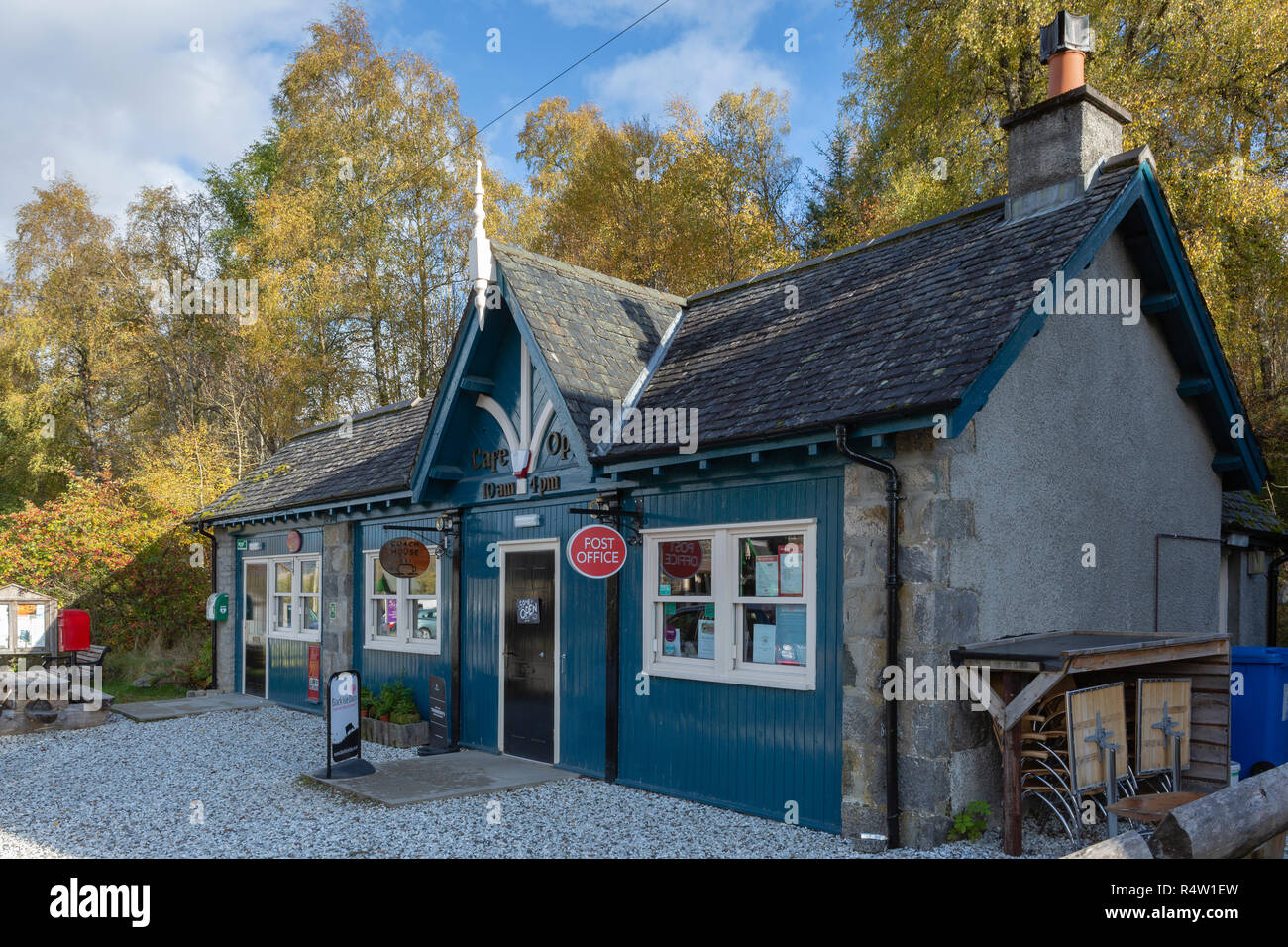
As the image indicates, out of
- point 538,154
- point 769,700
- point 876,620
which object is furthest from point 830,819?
point 538,154

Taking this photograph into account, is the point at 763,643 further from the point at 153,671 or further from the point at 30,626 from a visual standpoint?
the point at 153,671

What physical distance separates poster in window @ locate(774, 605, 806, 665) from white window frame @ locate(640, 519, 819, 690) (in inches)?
2.9

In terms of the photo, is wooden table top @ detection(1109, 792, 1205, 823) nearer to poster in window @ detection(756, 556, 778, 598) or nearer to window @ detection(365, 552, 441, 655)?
poster in window @ detection(756, 556, 778, 598)

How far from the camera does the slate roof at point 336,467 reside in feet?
45.5

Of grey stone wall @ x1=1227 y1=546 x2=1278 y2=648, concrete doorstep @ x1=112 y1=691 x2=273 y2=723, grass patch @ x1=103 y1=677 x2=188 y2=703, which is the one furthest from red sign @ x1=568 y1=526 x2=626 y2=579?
grass patch @ x1=103 y1=677 x2=188 y2=703

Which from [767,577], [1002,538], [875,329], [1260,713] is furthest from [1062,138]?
[1260,713]

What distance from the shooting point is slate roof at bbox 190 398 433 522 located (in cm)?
1386

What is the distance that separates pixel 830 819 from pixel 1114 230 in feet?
20.2

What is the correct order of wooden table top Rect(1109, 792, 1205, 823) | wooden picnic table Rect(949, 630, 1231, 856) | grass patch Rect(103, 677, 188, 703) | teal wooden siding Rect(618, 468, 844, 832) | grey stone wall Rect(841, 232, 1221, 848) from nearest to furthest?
wooden table top Rect(1109, 792, 1205, 823), wooden picnic table Rect(949, 630, 1231, 856), grey stone wall Rect(841, 232, 1221, 848), teal wooden siding Rect(618, 468, 844, 832), grass patch Rect(103, 677, 188, 703)

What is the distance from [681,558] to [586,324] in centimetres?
325

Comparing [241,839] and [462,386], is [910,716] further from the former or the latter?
[462,386]

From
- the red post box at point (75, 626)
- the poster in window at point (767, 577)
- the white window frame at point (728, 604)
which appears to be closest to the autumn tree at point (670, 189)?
the red post box at point (75, 626)

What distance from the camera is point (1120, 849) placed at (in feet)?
13.7

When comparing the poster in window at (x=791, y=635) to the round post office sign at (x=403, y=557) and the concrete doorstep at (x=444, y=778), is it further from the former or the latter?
the round post office sign at (x=403, y=557)
